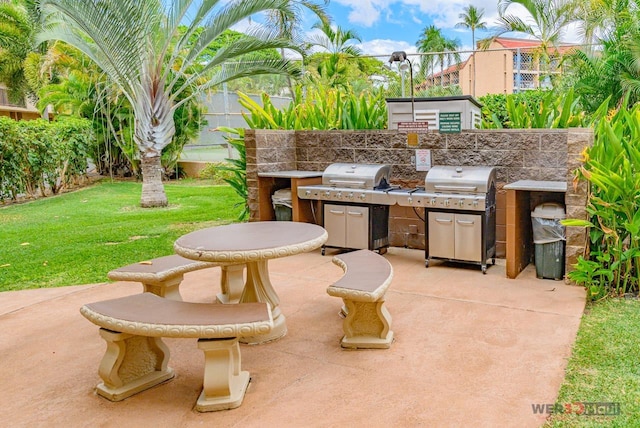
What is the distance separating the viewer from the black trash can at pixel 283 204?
20.9 feet

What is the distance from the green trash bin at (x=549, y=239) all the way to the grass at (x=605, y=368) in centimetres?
75

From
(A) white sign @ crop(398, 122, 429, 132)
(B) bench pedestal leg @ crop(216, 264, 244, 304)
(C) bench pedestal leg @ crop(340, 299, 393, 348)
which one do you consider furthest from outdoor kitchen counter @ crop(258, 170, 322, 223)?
(C) bench pedestal leg @ crop(340, 299, 393, 348)

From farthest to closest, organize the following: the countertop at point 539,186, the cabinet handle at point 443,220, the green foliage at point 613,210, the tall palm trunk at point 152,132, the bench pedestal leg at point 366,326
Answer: the tall palm trunk at point 152,132
the cabinet handle at point 443,220
the countertop at point 539,186
the green foliage at point 613,210
the bench pedestal leg at point 366,326

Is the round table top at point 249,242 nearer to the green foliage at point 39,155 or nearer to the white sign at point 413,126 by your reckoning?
the white sign at point 413,126

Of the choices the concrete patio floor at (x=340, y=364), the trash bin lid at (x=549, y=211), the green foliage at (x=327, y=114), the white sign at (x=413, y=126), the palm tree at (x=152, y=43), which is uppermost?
the palm tree at (x=152, y=43)

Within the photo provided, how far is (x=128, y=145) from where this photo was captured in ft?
43.5

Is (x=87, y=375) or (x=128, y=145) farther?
(x=128, y=145)

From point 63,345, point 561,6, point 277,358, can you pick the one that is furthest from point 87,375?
point 561,6

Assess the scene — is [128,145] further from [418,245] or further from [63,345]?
[63,345]

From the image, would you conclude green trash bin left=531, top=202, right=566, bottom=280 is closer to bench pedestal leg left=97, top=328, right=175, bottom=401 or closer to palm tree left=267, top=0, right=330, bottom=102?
bench pedestal leg left=97, top=328, right=175, bottom=401

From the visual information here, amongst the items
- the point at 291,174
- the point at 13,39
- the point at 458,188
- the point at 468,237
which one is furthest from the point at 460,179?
the point at 13,39

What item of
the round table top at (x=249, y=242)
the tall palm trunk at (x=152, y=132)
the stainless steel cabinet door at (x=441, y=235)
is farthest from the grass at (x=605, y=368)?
the tall palm trunk at (x=152, y=132)

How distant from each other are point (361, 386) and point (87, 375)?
1.55m

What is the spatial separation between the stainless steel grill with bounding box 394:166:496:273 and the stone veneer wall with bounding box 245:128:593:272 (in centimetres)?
29
